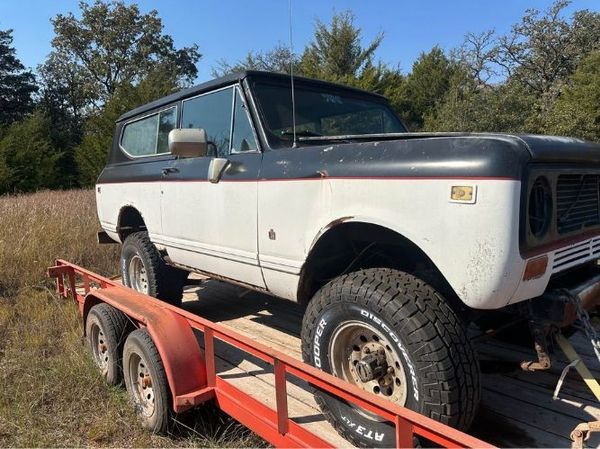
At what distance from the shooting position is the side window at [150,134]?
445 centimetres

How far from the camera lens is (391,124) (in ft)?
13.2

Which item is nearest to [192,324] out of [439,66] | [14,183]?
[14,183]

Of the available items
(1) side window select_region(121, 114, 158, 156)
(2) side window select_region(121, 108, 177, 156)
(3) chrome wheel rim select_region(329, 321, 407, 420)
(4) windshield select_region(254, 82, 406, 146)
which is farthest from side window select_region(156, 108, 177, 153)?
(3) chrome wheel rim select_region(329, 321, 407, 420)

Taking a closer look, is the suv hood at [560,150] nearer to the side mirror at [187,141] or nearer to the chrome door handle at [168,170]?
the side mirror at [187,141]

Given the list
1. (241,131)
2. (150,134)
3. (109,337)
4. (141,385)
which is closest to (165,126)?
(150,134)

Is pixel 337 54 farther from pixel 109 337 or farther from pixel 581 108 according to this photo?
pixel 109 337

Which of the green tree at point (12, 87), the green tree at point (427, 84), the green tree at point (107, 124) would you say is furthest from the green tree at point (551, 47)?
the green tree at point (12, 87)

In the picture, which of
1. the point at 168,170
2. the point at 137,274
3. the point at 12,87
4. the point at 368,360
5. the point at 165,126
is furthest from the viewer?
the point at 12,87

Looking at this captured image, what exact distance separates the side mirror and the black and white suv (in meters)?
0.01

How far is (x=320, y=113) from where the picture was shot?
11.9ft

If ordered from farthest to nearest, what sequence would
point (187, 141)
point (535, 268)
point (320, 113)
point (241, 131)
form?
point (320, 113) → point (241, 131) → point (187, 141) → point (535, 268)

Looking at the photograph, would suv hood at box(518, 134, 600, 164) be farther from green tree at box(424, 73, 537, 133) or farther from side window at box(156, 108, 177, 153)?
green tree at box(424, 73, 537, 133)

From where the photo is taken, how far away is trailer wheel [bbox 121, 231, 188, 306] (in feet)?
15.1

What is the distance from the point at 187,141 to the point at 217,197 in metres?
0.44
